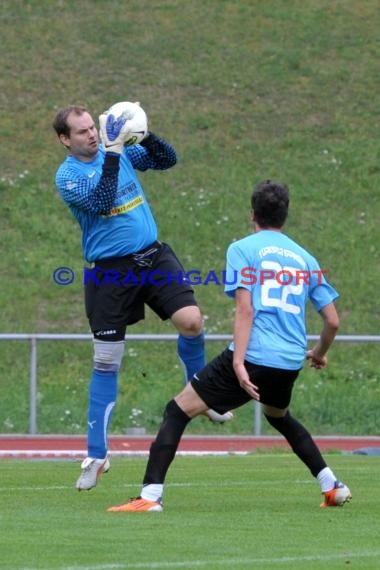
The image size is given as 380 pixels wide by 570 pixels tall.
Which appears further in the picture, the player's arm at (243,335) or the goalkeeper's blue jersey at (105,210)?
the goalkeeper's blue jersey at (105,210)

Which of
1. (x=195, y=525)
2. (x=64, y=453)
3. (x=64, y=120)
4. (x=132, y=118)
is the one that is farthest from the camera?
(x=64, y=453)

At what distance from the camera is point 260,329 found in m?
7.51

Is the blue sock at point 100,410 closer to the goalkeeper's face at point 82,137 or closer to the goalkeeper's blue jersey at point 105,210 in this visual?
the goalkeeper's blue jersey at point 105,210

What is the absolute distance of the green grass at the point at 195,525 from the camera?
5.95 meters

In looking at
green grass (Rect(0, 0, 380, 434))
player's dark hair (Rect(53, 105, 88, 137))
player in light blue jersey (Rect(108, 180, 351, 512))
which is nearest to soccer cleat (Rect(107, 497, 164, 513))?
player in light blue jersey (Rect(108, 180, 351, 512))

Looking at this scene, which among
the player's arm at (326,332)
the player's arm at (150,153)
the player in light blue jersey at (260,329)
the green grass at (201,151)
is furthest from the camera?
the green grass at (201,151)

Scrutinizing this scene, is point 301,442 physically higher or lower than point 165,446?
lower

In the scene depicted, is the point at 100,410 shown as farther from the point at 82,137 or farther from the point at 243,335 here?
the point at 82,137

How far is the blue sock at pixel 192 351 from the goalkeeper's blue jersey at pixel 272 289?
1.18 m

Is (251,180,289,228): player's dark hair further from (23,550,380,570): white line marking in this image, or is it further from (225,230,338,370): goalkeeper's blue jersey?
(23,550,380,570): white line marking

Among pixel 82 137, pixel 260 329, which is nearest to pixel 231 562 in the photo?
pixel 260 329

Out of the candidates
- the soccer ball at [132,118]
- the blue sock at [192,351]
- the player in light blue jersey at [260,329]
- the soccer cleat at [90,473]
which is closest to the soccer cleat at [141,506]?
the player in light blue jersey at [260,329]

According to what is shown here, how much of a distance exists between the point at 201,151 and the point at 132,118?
1659cm

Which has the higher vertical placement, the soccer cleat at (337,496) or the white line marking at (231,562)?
the white line marking at (231,562)
